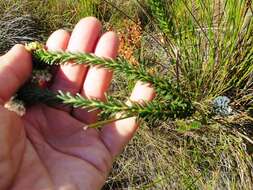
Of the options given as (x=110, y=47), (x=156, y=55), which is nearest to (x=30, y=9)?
(x=156, y=55)

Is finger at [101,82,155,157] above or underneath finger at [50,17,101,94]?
underneath

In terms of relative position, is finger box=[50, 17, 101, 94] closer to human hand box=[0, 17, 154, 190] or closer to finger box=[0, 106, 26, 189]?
human hand box=[0, 17, 154, 190]

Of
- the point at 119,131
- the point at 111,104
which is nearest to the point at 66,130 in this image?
the point at 119,131

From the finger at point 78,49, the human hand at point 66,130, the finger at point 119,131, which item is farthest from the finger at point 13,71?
the finger at point 119,131

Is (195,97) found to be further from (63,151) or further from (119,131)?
(63,151)

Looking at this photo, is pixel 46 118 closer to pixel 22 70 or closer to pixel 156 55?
pixel 22 70

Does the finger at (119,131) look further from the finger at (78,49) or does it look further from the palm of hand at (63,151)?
the finger at (78,49)

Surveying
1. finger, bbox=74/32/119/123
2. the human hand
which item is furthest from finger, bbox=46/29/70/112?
finger, bbox=74/32/119/123
